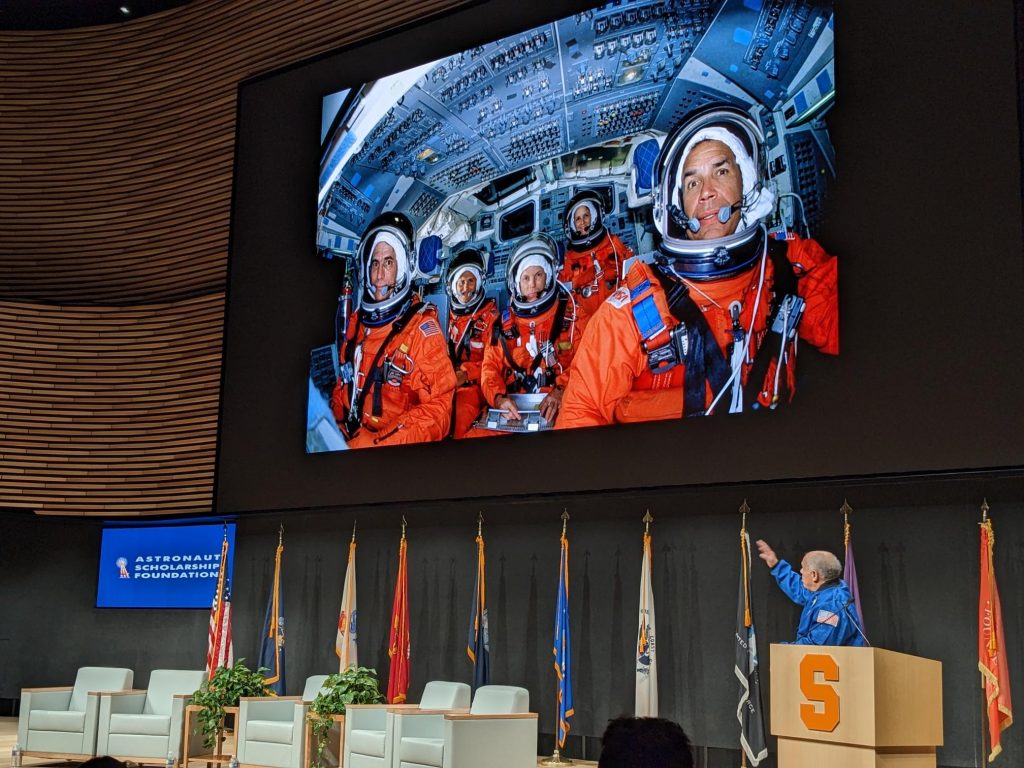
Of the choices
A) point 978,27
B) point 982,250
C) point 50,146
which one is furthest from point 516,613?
point 50,146

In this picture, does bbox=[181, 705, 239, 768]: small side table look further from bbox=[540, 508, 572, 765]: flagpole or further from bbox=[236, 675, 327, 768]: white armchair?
bbox=[540, 508, 572, 765]: flagpole

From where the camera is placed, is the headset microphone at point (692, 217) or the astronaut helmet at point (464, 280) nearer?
the headset microphone at point (692, 217)

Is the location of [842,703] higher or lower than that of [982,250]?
lower

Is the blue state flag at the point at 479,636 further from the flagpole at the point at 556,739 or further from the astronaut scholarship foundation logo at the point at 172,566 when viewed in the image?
the astronaut scholarship foundation logo at the point at 172,566

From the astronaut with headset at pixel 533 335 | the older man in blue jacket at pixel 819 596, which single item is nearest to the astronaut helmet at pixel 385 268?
the astronaut with headset at pixel 533 335

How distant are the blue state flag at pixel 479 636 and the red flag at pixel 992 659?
3585 mm

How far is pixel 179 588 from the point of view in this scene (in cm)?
1148

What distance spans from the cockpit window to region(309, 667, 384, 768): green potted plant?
3434mm

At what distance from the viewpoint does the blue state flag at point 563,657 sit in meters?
8.11

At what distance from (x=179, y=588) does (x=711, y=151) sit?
7106 mm

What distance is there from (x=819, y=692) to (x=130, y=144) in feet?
31.8

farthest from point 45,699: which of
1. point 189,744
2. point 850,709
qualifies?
point 850,709

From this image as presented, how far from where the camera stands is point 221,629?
10219mm

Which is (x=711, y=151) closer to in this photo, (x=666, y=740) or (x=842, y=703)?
(x=842, y=703)
